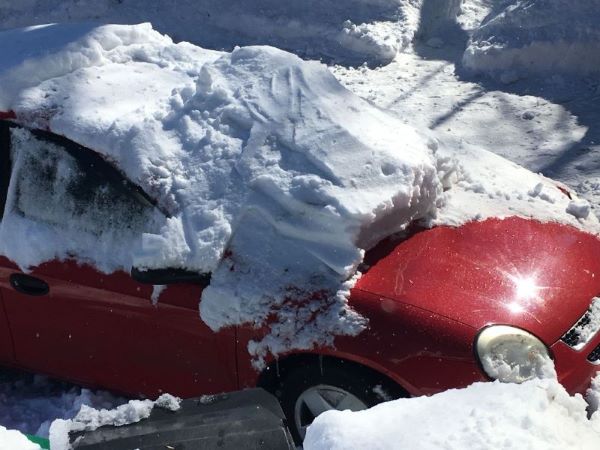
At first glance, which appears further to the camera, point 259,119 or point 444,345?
point 259,119

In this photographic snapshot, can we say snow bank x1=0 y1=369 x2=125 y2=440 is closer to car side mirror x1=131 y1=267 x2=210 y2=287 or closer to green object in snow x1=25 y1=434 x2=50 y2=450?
car side mirror x1=131 y1=267 x2=210 y2=287

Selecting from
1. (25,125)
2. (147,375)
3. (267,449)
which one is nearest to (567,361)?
(267,449)

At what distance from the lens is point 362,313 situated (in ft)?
9.37

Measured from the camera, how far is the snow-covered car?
2848 mm

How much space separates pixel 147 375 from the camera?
324 centimetres

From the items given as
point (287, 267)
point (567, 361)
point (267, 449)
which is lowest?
point (567, 361)

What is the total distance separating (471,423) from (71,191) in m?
2.19

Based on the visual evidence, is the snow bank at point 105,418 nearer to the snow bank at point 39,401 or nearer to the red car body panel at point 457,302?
the red car body panel at point 457,302

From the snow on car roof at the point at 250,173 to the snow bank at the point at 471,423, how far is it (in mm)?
1082

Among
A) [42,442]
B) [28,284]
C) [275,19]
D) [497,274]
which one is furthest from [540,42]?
[42,442]

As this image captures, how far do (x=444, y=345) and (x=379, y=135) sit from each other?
1112 millimetres

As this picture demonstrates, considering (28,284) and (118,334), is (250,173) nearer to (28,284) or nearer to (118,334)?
(118,334)

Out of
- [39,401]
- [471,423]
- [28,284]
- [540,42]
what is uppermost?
[471,423]

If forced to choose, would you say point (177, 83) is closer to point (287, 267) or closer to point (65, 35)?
point (65, 35)
